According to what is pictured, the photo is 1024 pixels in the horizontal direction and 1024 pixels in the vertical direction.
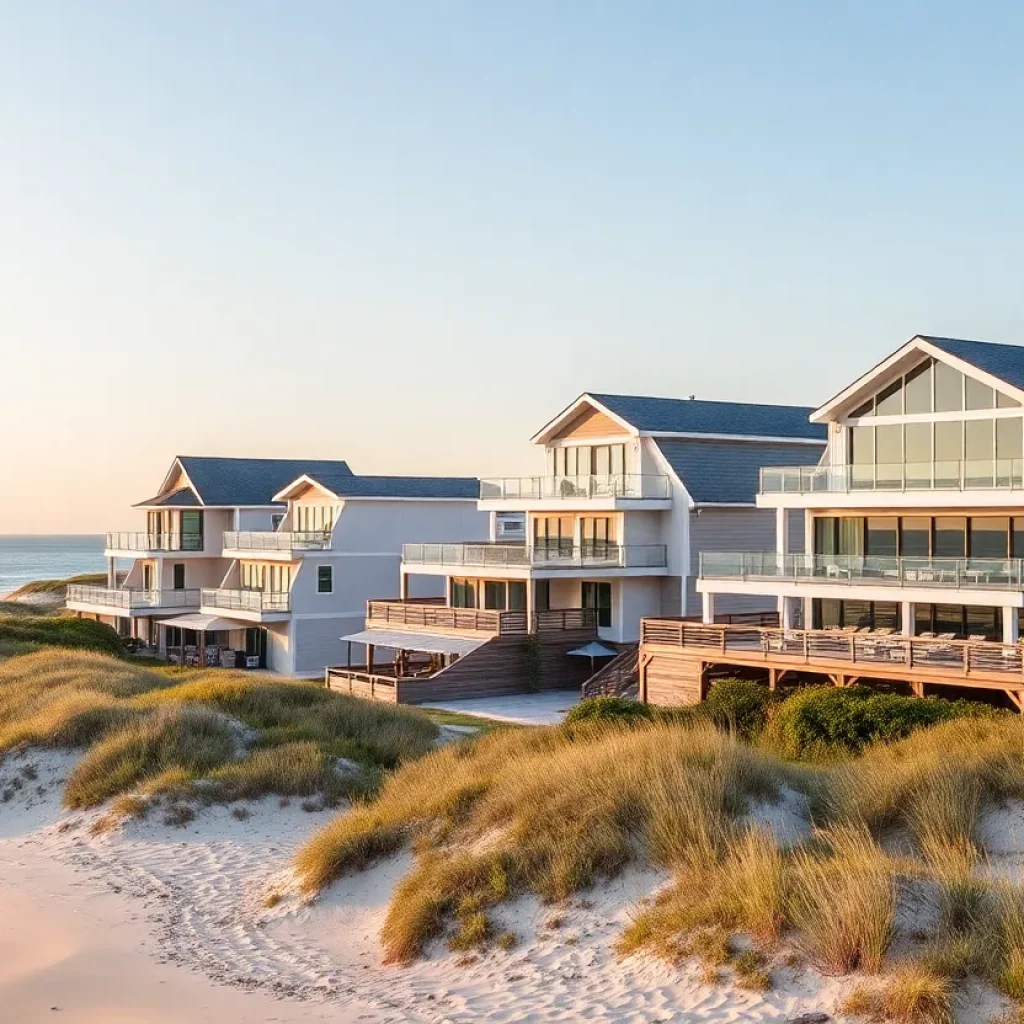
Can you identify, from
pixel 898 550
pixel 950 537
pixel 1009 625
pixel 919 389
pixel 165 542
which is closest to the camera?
pixel 1009 625

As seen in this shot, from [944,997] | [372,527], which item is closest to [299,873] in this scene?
[944,997]

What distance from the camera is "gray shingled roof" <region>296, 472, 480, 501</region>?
4994 cm

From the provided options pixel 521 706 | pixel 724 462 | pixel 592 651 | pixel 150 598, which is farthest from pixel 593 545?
pixel 150 598

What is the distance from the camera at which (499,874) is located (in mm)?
13781

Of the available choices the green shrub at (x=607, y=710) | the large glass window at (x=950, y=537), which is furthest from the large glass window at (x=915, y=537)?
the green shrub at (x=607, y=710)

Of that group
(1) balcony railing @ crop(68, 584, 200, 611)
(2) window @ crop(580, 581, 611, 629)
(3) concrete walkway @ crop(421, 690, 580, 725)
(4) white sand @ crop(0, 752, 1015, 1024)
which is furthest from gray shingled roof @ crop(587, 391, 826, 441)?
(4) white sand @ crop(0, 752, 1015, 1024)

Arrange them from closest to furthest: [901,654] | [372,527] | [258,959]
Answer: [258,959] < [901,654] < [372,527]

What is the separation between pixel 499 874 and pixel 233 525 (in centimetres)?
4492

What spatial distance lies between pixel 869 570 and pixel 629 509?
11.7 meters

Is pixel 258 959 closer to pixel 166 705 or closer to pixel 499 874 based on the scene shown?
pixel 499 874

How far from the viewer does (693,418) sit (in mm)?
43219

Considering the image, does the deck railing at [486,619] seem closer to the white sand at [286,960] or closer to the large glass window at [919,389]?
the large glass window at [919,389]

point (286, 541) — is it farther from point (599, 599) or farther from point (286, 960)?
point (286, 960)

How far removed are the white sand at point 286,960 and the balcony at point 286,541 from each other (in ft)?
101
